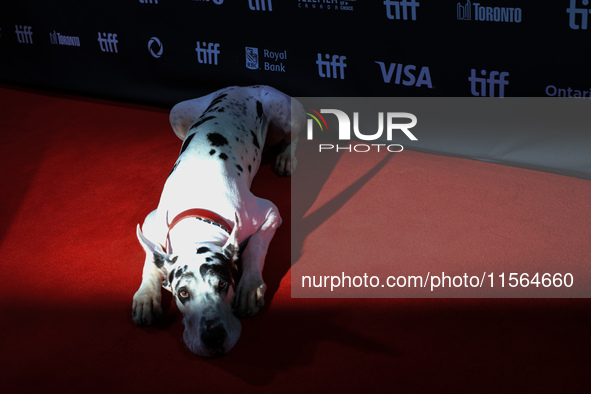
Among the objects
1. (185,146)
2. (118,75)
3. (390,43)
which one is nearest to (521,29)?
(390,43)

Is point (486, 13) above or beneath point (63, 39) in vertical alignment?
above

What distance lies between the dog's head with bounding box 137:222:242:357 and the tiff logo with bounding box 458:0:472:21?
90.5 inches

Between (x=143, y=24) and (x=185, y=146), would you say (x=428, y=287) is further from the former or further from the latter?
(x=143, y=24)

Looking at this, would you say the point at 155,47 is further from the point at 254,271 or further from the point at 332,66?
the point at 254,271

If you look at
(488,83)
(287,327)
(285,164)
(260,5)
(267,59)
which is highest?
(260,5)

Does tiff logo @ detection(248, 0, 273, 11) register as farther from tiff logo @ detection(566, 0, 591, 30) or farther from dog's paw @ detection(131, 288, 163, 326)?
dog's paw @ detection(131, 288, 163, 326)

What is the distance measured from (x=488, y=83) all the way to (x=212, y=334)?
2550 mm

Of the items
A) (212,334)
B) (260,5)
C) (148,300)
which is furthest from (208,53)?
(212,334)

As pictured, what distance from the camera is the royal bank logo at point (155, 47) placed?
4.65m

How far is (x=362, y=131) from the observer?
164 inches

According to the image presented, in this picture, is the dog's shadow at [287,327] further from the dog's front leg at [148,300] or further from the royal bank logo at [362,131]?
the royal bank logo at [362,131]

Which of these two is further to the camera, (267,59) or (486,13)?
(267,59)

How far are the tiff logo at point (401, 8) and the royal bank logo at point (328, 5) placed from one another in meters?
0.25

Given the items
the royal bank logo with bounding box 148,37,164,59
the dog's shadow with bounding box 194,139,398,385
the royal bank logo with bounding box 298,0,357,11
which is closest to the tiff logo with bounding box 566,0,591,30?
the royal bank logo with bounding box 298,0,357,11
